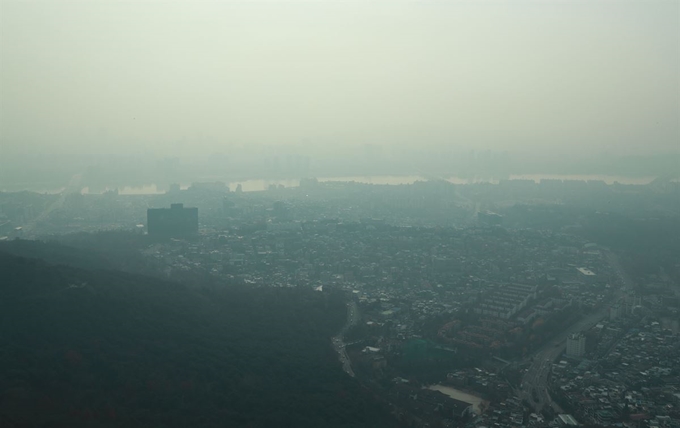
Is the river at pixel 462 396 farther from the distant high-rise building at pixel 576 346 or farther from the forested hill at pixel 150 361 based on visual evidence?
the distant high-rise building at pixel 576 346

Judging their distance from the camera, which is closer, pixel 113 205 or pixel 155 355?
pixel 155 355

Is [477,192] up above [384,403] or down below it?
above

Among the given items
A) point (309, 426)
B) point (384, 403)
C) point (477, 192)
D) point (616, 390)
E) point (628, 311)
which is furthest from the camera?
point (477, 192)

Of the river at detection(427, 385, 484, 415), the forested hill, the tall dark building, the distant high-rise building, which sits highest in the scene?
the tall dark building

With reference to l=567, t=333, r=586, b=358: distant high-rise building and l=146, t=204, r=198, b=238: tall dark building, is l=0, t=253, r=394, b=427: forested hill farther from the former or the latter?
l=146, t=204, r=198, b=238: tall dark building

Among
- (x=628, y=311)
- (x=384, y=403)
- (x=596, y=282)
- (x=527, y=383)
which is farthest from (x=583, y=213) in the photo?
(x=384, y=403)

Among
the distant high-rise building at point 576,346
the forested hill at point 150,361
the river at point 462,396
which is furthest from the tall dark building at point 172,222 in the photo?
the distant high-rise building at point 576,346

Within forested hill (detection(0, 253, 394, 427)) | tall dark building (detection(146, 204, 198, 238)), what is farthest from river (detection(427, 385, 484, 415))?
tall dark building (detection(146, 204, 198, 238))

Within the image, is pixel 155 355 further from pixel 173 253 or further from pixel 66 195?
pixel 66 195
